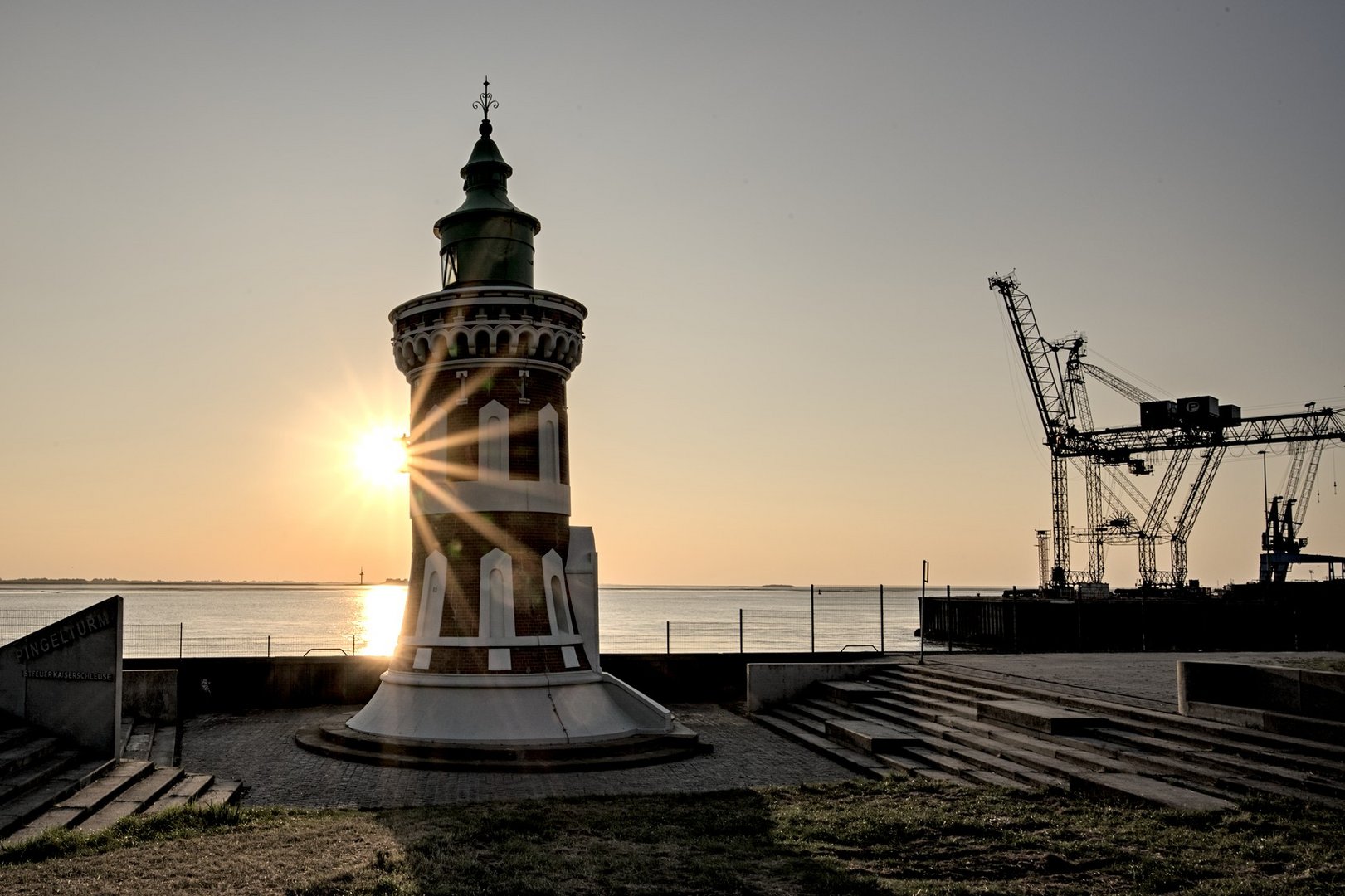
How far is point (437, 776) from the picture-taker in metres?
16.0

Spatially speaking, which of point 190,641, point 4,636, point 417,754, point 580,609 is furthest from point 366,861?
point 4,636

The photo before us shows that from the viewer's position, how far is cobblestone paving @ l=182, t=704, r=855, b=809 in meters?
14.5

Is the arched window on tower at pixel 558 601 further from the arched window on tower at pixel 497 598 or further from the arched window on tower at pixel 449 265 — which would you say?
the arched window on tower at pixel 449 265

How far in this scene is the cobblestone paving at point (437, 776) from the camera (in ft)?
47.5

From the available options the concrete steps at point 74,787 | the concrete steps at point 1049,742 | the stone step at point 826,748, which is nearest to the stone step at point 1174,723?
the concrete steps at point 1049,742

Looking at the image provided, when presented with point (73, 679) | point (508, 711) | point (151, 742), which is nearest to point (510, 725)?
point (508, 711)

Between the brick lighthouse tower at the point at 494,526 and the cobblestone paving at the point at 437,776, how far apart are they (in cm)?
94

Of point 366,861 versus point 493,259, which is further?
point 493,259

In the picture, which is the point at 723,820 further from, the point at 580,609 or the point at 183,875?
the point at 580,609

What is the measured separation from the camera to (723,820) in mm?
12117

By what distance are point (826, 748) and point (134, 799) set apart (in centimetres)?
1025

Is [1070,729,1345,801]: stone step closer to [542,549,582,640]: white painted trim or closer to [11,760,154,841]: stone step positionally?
[542,549,582,640]: white painted trim

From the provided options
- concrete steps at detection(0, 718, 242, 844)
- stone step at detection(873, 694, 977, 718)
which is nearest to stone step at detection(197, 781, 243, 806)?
concrete steps at detection(0, 718, 242, 844)

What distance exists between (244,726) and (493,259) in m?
10.1
